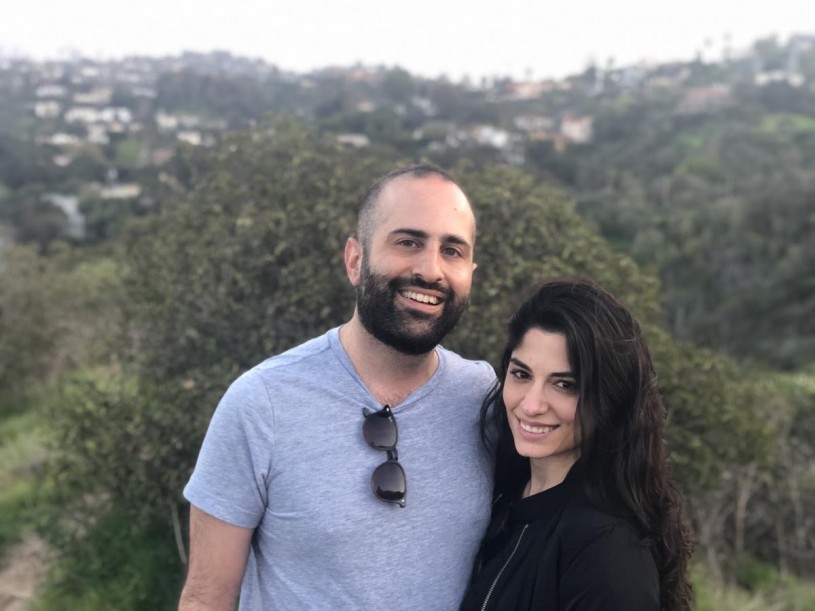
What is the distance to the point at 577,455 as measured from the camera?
1796 millimetres

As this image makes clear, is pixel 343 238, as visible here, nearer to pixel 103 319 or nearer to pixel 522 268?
pixel 522 268

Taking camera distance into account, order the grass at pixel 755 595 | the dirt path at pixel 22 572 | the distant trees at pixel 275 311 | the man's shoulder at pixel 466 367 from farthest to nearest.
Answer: the dirt path at pixel 22 572, the grass at pixel 755 595, the distant trees at pixel 275 311, the man's shoulder at pixel 466 367

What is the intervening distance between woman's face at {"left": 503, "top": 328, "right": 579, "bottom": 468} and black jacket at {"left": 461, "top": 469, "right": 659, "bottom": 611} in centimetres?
8

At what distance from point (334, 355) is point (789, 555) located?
679 cm

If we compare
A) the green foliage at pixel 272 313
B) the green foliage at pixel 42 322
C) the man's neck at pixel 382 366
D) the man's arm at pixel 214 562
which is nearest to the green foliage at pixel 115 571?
the green foliage at pixel 272 313

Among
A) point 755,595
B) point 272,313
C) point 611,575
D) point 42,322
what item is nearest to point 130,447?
point 272,313

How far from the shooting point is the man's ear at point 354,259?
1874 mm

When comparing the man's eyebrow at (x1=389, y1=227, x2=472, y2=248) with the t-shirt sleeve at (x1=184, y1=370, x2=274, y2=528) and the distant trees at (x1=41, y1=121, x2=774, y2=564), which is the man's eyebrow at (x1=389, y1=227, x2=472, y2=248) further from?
the distant trees at (x1=41, y1=121, x2=774, y2=564)

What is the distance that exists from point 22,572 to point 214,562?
170 inches

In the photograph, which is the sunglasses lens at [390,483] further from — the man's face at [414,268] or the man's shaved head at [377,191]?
the man's shaved head at [377,191]

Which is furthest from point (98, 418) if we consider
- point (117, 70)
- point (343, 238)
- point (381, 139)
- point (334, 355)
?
point (117, 70)

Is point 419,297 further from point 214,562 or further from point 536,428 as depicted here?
point 214,562

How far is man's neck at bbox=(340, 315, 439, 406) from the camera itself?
5.92ft

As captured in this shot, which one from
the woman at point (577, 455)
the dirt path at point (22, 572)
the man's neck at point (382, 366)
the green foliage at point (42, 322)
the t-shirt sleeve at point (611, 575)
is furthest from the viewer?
the green foliage at point (42, 322)
